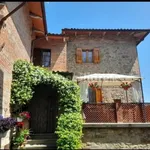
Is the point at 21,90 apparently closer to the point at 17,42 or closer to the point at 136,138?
the point at 17,42

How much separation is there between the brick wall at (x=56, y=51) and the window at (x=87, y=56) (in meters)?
1.13

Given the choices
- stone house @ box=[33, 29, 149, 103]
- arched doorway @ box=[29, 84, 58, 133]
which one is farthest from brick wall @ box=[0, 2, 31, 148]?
stone house @ box=[33, 29, 149, 103]

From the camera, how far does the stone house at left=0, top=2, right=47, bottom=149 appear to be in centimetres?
656

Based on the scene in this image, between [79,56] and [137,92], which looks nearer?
[137,92]

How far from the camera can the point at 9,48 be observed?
741 cm

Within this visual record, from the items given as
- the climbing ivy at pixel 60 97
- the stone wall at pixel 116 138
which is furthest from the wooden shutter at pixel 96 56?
the stone wall at pixel 116 138

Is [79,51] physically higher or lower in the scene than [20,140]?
higher

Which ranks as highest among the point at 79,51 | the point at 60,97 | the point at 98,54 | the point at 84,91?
the point at 79,51

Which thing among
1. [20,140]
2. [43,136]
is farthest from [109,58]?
[20,140]

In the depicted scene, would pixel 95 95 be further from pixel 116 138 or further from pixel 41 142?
pixel 41 142

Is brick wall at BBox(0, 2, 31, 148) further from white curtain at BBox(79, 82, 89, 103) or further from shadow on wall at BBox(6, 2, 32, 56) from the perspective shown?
white curtain at BBox(79, 82, 89, 103)

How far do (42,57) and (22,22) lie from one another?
13.9 ft

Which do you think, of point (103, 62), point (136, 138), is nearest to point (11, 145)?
point (136, 138)

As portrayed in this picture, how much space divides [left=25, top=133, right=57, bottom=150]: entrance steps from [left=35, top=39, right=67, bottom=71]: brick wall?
5.44m
